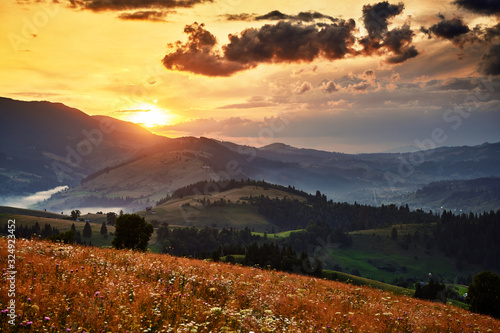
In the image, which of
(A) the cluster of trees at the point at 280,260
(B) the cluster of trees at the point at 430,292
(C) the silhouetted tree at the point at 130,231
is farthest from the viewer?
(A) the cluster of trees at the point at 280,260

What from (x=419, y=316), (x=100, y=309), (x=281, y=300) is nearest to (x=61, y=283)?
(x=100, y=309)

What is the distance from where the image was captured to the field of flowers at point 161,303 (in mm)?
9266

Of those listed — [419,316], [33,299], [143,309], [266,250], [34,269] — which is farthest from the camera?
[266,250]

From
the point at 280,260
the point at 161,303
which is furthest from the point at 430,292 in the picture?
the point at 161,303

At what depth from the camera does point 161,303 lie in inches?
441

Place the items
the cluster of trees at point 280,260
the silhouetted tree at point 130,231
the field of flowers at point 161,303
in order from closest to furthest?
the field of flowers at point 161,303, the silhouetted tree at point 130,231, the cluster of trees at point 280,260

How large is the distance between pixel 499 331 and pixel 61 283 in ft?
65.7

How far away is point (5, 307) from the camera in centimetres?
929

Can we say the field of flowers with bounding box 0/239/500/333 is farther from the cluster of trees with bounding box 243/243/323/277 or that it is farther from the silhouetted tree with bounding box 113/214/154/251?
the cluster of trees with bounding box 243/243/323/277

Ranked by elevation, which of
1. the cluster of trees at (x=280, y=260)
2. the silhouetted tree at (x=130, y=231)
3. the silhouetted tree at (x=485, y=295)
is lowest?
the cluster of trees at (x=280, y=260)

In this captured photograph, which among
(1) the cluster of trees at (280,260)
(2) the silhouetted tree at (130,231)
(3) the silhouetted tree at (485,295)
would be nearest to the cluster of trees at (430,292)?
(1) the cluster of trees at (280,260)

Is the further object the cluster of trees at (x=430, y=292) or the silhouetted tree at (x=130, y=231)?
the cluster of trees at (x=430, y=292)

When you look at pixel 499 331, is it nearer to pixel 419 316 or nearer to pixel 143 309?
pixel 419 316

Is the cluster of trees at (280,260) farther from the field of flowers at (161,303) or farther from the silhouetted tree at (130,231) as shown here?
the field of flowers at (161,303)
